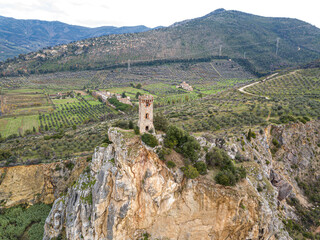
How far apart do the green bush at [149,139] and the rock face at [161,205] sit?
914 mm

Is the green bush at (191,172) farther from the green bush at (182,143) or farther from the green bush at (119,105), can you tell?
the green bush at (119,105)

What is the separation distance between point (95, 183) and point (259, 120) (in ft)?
142

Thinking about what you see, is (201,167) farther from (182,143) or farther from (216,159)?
(182,143)

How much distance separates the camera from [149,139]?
28.8 metres

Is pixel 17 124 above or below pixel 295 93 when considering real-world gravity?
below

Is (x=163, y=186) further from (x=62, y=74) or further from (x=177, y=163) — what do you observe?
(x=62, y=74)

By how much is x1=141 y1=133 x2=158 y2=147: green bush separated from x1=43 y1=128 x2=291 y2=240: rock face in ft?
3.00

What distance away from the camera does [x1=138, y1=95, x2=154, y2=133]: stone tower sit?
99.0 feet

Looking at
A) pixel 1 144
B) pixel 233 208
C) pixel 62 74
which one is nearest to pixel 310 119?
pixel 233 208

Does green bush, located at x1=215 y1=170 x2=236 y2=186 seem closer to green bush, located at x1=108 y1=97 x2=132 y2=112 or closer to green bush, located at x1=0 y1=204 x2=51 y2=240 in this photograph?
green bush, located at x1=0 y1=204 x2=51 y2=240

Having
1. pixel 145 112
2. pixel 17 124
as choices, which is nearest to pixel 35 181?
pixel 145 112

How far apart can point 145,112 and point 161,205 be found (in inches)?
576

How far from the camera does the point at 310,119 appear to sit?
5178cm

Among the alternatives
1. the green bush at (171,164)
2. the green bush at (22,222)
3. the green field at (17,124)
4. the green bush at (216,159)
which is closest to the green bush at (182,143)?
the green bush at (216,159)
